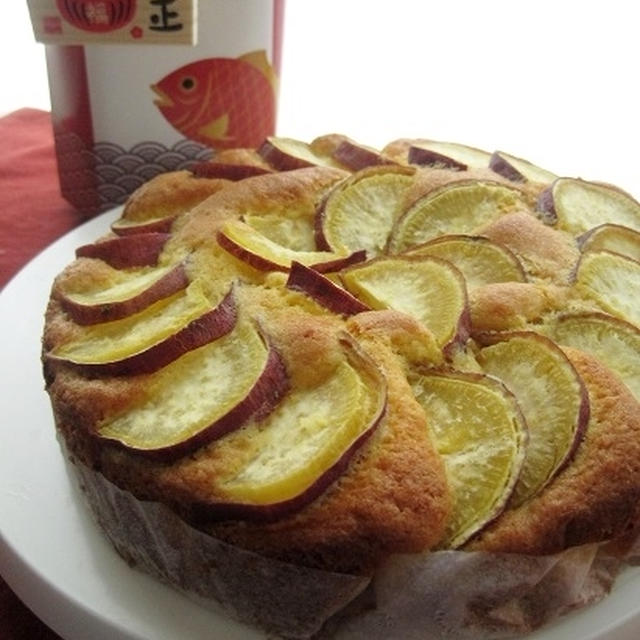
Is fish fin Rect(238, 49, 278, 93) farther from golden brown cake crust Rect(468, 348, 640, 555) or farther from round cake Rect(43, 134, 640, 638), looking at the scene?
golden brown cake crust Rect(468, 348, 640, 555)

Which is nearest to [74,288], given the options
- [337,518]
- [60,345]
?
[60,345]

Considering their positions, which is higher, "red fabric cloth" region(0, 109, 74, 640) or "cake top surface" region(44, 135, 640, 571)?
"cake top surface" region(44, 135, 640, 571)

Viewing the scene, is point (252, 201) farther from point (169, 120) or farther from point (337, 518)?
point (337, 518)

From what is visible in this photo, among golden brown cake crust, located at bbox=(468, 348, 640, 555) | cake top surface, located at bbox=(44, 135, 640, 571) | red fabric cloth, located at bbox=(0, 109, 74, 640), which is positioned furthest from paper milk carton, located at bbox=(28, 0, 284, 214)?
golden brown cake crust, located at bbox=(468, 348, 640, 555)

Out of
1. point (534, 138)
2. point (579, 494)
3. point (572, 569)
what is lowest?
point (534, 138)

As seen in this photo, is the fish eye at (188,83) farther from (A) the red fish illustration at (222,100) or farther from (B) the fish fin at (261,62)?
(B) the fish fin at (261,62)

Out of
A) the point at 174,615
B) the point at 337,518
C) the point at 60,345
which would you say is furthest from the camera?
the point at 60,345

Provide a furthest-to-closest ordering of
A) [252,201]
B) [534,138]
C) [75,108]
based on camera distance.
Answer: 1. [534,138]
2. [75,108]
3. [252,201]
